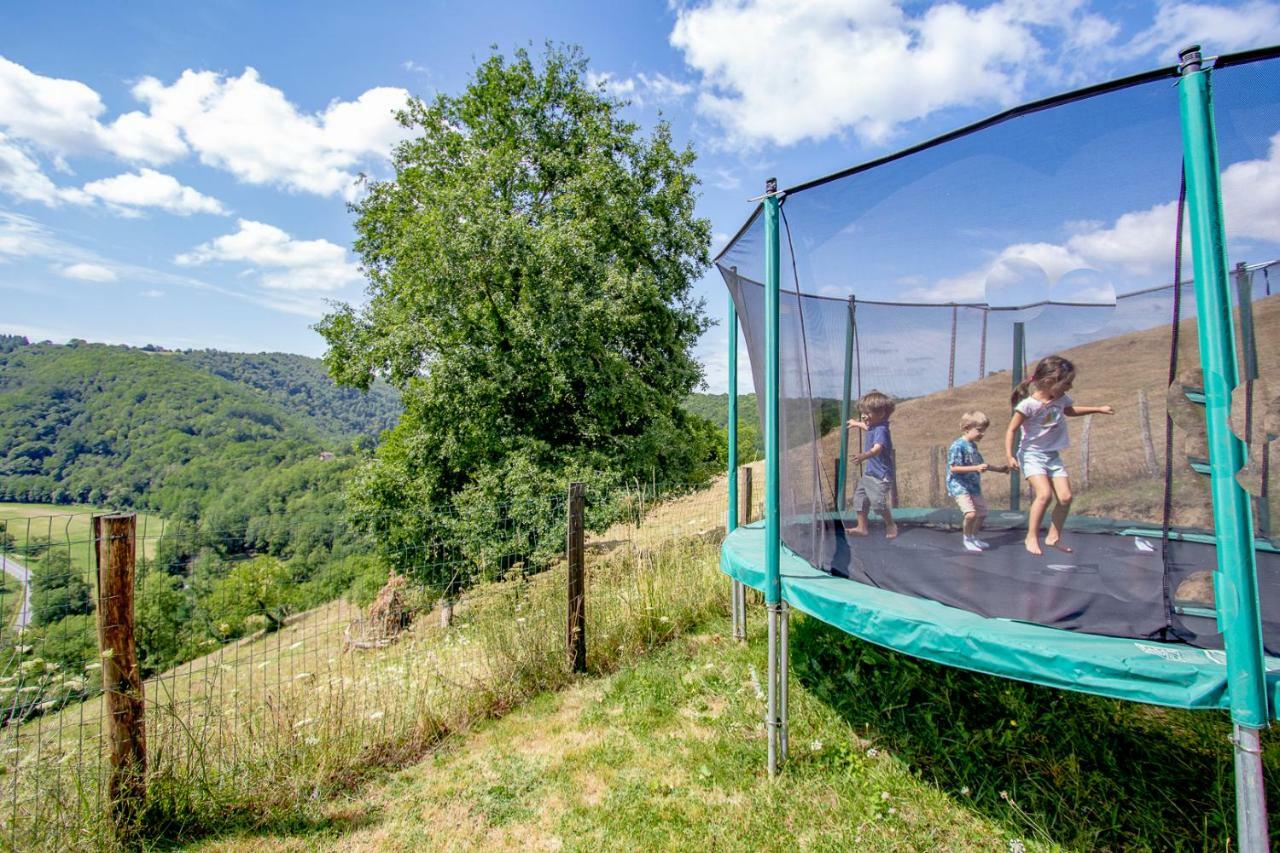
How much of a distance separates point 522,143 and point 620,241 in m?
3.71

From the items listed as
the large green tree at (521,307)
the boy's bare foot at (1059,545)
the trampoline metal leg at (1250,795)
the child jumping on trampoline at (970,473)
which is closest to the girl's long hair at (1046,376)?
the child jumping on trampoline at (970,473)

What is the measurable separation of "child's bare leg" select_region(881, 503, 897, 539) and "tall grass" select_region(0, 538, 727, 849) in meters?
1.92

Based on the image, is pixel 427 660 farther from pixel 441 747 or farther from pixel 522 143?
pixel 522 143

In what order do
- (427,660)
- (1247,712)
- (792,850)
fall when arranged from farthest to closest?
1. (427,660)
2. (792,850)
3. (1247,712)

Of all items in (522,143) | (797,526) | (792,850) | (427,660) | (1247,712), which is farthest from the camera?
(522,143)

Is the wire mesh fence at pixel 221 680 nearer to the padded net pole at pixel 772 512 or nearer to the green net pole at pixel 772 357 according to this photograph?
the padded net pole at pixel 772 512

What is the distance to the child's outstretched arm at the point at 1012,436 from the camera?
2.06 metres

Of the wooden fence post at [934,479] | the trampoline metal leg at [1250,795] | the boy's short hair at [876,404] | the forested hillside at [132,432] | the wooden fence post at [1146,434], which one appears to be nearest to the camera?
the trampoline metal leg at [1250,795]

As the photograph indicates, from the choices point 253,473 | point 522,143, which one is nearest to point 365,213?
point 522,143

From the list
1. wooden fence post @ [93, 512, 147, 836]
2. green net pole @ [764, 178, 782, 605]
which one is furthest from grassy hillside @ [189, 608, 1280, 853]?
green net pole @ [764, 178, 782, 605]

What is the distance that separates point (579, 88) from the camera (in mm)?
14383

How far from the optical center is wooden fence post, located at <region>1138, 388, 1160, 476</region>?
176cm

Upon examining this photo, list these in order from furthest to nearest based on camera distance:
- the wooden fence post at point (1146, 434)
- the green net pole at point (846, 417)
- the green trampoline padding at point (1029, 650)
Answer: the green net pole at point (846, 417) < the wooden fence post at point (1146, 434) < the green trampoline padding at point (1029, 650)

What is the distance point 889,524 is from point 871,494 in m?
0.14
